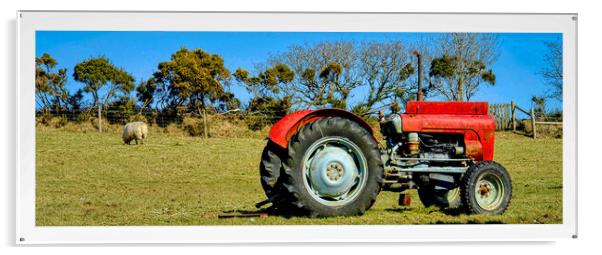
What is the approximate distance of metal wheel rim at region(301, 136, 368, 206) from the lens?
344 inches

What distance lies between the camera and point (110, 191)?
1150cm

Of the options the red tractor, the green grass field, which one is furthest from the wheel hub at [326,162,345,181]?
the green grass field

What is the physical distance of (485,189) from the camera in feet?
30.8

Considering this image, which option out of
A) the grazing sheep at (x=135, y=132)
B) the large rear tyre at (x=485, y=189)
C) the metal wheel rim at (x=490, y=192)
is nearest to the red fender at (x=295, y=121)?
the large rear tyre at (x=485, y=189)

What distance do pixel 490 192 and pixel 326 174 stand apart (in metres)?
2.23

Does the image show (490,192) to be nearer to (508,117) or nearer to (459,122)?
(459,122)

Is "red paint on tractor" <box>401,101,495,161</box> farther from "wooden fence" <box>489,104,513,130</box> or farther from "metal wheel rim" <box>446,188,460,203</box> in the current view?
"wooden fence" <box>489,104,513,130</box>

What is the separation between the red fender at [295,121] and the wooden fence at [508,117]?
4334 millimetres

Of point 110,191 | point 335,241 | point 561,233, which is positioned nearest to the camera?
point 335,241

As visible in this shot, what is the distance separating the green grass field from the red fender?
981 millimetres
